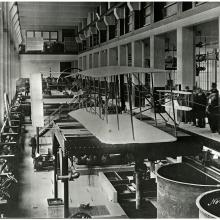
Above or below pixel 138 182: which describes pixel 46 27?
above

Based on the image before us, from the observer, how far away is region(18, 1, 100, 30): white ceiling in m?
34.2

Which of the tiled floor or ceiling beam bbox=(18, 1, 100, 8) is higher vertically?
ceiling beam bbox=(18, 1, 100, 8)

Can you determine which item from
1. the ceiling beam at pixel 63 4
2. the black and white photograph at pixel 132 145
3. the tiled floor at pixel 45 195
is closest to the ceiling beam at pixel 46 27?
the ceiling beam at pixel 63 4

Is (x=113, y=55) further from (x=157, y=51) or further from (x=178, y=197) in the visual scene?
(x=178, y=197)

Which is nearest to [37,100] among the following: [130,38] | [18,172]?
[18,172]

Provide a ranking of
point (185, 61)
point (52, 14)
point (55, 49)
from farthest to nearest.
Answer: point (55, 49) → point (52, 14) → point (185, 61)

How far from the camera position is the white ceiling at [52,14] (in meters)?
34.2

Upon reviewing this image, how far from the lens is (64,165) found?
9938mm

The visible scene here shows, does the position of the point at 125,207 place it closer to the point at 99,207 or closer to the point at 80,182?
the point at 99,207

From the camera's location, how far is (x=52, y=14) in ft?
126

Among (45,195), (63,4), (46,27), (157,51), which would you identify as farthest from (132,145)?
(46,27)

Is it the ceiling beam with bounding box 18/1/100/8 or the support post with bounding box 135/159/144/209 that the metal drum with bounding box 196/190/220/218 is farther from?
the ceiling beam with bounding box 18/1/100/8

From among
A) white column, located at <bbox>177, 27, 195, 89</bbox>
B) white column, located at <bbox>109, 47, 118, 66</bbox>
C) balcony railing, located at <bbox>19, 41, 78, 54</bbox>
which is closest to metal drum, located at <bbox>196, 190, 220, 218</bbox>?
white column, located at <bbox>177, 27, 195, 89</bbox>

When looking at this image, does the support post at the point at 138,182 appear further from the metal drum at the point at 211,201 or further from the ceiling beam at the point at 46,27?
the ceiling beam at the point at 46,27
